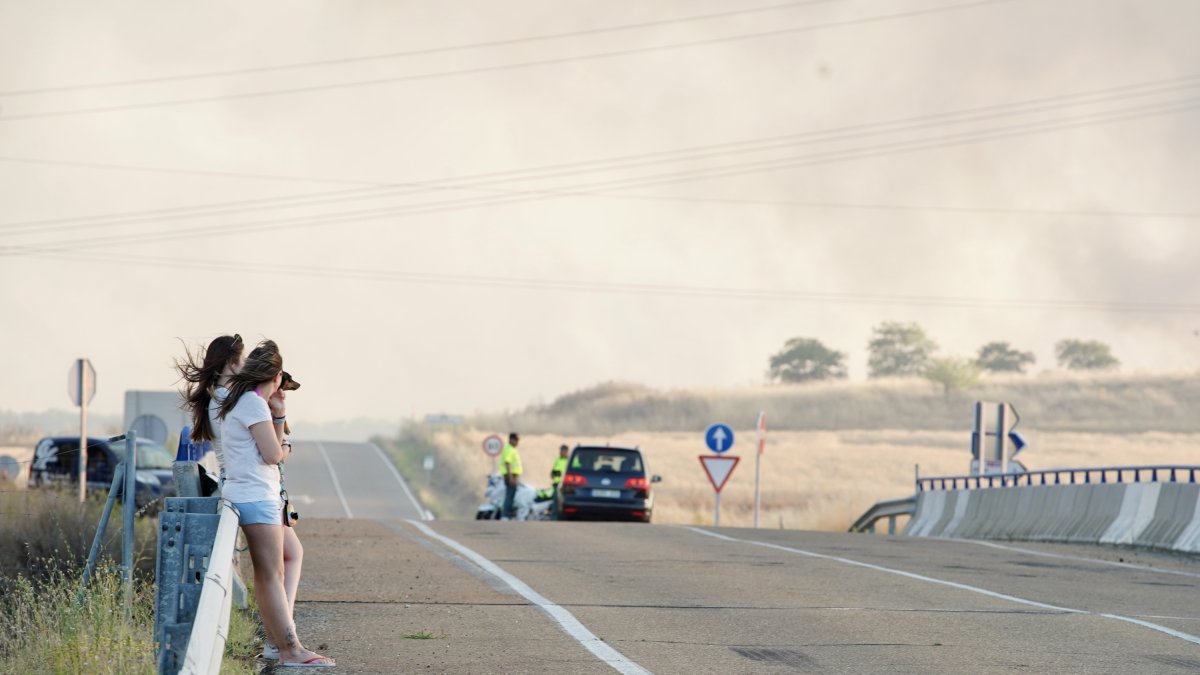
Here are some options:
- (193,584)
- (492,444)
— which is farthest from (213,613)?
(492,444)

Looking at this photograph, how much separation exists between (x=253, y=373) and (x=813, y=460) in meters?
70.7

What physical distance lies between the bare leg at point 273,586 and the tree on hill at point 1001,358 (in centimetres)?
14445

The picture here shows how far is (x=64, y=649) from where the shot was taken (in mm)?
8578

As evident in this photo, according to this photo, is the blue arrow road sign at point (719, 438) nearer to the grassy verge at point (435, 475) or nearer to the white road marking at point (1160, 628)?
the grassy verge at point (435, 475)

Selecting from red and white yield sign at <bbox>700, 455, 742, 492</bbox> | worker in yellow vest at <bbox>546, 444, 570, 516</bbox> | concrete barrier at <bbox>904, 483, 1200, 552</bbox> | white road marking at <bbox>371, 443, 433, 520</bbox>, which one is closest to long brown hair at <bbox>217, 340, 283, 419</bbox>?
concrete barrier at <bbox>904, 483, 1200, 552</bbox>

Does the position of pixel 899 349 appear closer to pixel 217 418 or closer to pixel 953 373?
pixel 953 373

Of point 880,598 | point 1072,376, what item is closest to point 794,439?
point 1072,376

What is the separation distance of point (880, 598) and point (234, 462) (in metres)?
6.78

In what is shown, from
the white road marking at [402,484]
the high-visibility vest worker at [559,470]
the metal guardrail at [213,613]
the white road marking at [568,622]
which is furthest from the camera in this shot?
the white road marking at [402,484]

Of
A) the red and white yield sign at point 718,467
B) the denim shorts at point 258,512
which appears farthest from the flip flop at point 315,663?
the red and white yield sign at point 718,467

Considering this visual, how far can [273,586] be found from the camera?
854 cm

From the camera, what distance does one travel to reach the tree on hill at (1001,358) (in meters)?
149

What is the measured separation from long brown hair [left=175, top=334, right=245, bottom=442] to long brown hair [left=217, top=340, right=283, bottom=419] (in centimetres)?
21

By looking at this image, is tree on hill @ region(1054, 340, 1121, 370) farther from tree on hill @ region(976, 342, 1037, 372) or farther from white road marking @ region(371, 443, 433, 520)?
white road marking @ region(371, 443, 433, 520)
